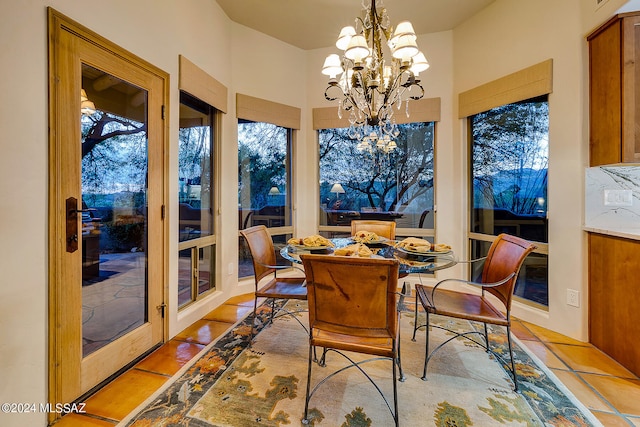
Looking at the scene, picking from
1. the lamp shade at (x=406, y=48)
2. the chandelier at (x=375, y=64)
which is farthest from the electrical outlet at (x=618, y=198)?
the lamp shade at (x=406, y=48)

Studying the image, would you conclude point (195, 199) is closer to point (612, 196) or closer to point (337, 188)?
point (337, 188)

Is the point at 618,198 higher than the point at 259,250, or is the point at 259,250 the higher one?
the point at 618,198

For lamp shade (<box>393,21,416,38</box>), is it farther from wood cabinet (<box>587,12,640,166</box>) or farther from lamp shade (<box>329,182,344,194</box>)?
lamp shade (<box>329,182,344,194</box>)

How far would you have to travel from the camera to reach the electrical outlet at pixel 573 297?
7.82 feet

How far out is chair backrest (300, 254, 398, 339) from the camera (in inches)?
53.7

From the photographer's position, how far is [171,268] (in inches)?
93.9

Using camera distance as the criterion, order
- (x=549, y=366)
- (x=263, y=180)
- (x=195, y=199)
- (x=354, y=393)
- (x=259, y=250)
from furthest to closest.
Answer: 1. (x=263, y=180)
2. (x=195, y=199)
3. (x=259, y=250)
4. (x=549, y=366)
5. (x=354, y=393)

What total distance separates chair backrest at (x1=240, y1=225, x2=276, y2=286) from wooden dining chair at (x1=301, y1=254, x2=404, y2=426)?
86cm

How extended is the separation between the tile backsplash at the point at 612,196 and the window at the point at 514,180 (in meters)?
0.37

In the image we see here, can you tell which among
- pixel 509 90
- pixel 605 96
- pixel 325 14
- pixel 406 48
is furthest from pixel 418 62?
pixel 325 14

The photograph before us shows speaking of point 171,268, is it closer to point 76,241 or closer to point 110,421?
point 76,241

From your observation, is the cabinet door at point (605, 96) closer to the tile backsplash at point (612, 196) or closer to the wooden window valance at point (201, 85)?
the tile backsplash at point (612, 196)

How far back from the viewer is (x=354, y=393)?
171 centimetres

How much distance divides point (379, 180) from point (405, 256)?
6.52ft
